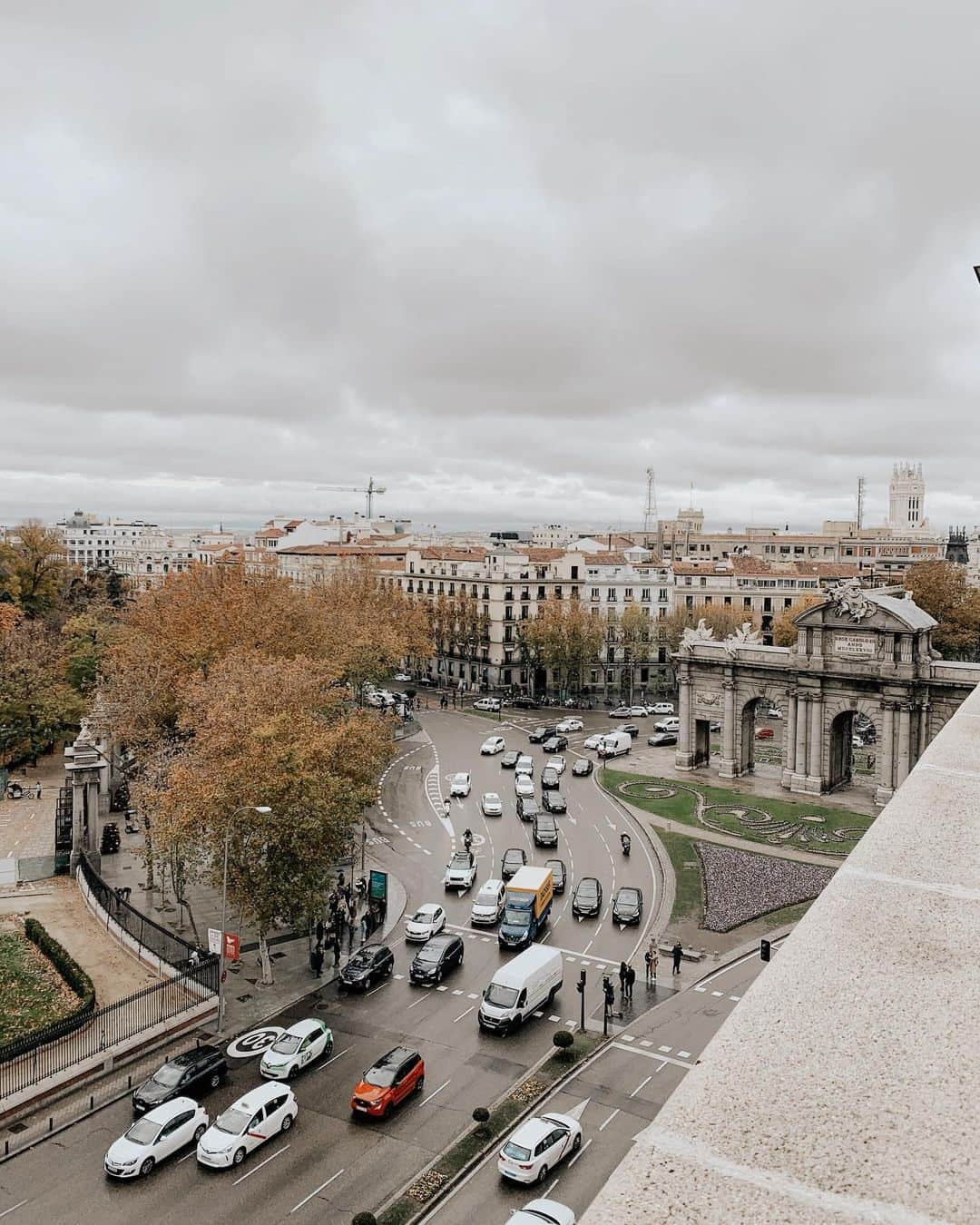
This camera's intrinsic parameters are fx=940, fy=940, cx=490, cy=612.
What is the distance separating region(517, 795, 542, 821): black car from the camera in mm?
53125

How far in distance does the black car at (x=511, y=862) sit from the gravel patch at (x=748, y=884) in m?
8.50

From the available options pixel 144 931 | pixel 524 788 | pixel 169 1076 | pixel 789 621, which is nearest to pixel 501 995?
pixel 169 1076

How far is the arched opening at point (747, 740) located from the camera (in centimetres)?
6312

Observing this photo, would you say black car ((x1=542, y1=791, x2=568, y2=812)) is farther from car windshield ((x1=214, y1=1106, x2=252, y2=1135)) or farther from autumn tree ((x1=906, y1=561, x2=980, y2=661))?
autumn tree ((x1=906, y1=561, x2=980, y2=661))

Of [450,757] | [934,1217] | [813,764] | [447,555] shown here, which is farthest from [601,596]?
[934,1217]

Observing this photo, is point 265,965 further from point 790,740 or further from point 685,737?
point 685,737

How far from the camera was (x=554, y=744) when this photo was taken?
72.7m

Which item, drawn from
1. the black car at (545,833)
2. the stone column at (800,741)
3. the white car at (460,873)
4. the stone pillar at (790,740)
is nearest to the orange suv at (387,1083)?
the white car at (460,873)

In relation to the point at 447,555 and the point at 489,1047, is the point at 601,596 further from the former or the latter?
the point at 489,1047

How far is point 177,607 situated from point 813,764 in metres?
41.1

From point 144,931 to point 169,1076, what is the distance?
922cm

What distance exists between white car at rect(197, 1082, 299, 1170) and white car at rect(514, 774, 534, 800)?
1338 inches

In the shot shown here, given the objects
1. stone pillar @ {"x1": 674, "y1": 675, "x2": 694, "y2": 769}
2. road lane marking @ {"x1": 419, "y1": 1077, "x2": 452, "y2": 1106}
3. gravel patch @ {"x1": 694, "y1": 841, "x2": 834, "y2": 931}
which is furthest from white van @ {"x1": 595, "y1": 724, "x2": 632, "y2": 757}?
road lane marking @ {"x1": 419, "y1": 1077, "x2": 452, "y2": 1106}

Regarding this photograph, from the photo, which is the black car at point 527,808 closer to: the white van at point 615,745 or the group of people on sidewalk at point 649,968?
the white van at point 615,745
